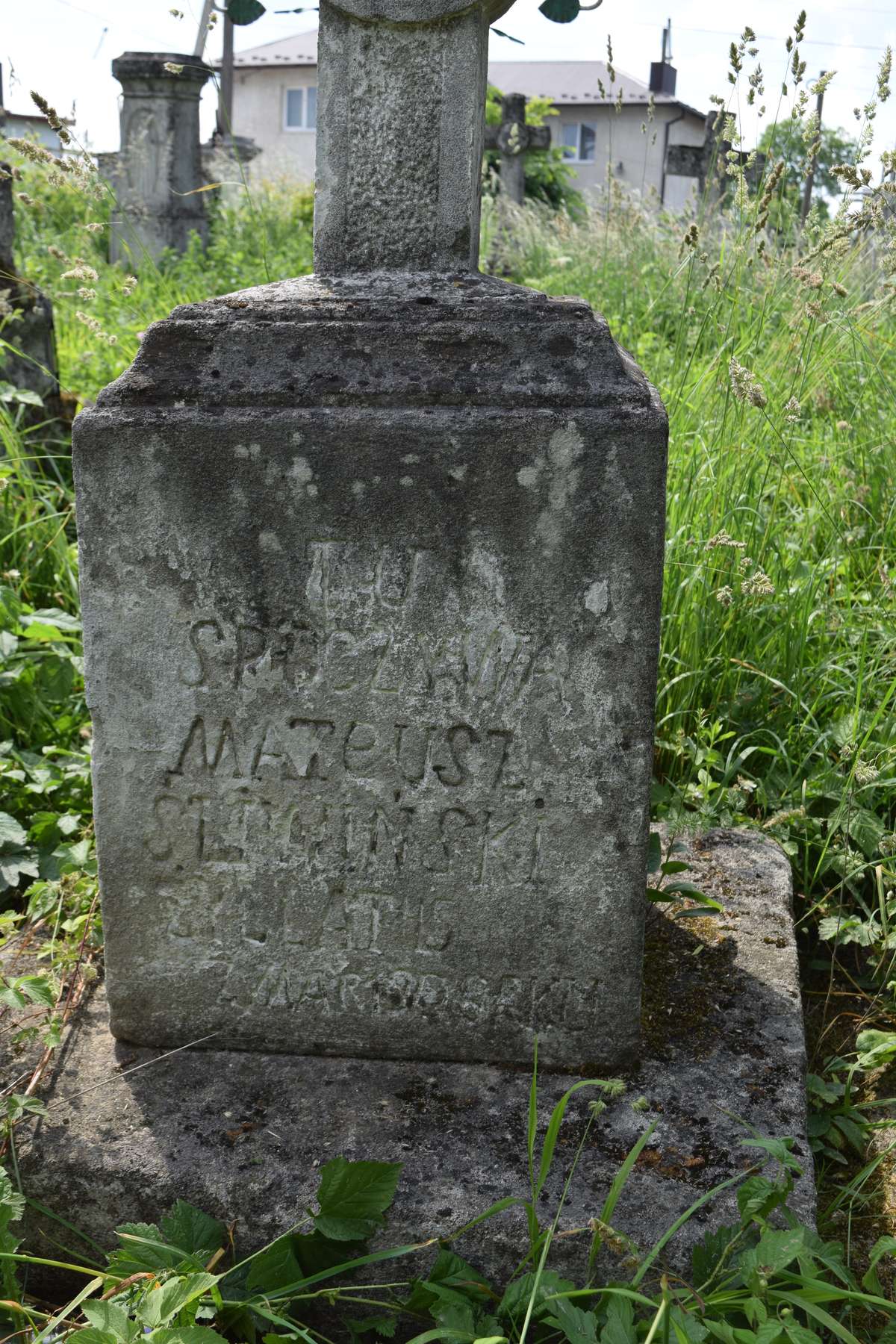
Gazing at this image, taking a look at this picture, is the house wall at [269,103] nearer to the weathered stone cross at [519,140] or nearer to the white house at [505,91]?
the white house at [505,91]

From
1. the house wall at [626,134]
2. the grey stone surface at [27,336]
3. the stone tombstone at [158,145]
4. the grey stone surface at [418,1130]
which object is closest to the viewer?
the grey stone surface at [418,1130]

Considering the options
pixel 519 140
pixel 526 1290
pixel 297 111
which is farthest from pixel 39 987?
pixel 297 111

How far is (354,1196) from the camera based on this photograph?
5.00 feet

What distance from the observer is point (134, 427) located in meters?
1.60

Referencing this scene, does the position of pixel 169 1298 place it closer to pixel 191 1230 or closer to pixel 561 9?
pixel 191 1230

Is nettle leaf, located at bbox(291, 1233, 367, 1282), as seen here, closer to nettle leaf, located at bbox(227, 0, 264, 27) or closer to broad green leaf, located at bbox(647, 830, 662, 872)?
broad green leaf, located at bbox(647, 830, 662, 872)

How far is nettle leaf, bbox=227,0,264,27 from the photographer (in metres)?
1.93

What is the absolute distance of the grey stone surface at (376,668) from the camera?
5.20 ft

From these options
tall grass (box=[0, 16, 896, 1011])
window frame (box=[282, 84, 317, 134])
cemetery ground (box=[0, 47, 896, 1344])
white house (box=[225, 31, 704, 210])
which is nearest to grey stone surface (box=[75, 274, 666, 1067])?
cemetery ground (box=[0, 47, 896, 1344])

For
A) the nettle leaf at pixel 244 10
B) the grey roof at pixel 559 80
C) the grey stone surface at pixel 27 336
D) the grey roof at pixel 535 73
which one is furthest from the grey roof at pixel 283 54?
the nettle leaf at pixel 244 10

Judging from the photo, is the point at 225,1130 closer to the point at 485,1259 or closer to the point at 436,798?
the point at 485,1259

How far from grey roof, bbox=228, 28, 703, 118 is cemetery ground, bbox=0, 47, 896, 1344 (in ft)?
99.0

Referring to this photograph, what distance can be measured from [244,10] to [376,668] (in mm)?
1153

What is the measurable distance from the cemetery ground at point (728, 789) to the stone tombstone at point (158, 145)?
19.0 ft
